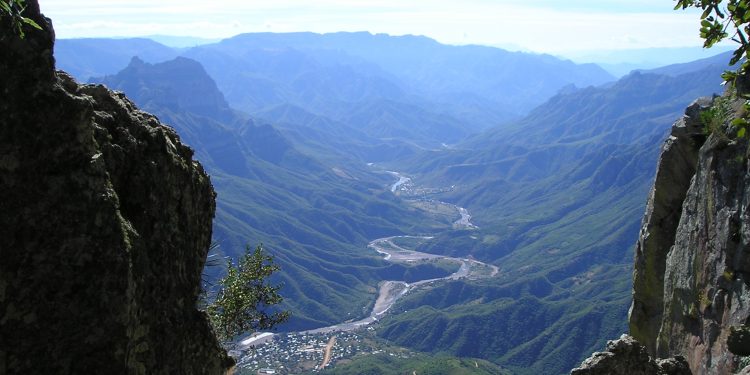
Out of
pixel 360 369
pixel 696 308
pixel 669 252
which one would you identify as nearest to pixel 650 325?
pixel 669 252

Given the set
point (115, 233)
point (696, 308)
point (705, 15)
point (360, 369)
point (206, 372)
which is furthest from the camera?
point (360, 369)

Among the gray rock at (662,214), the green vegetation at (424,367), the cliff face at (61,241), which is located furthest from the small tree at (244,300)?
the green vegetation at (424,367)

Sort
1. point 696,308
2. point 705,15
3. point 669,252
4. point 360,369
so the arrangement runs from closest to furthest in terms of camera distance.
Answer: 1. point 705,15
2. point 696,308
3. point 669,252
4. point 360,369

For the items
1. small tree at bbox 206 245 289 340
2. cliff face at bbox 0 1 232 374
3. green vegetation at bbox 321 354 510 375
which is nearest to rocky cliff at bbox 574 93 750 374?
small tree at bbox 206 245 289 340

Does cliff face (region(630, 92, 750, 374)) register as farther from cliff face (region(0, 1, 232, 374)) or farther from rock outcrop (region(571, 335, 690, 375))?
cliff face (region(0, 1, 232, 374))

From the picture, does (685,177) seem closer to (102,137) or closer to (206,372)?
(206,372)
